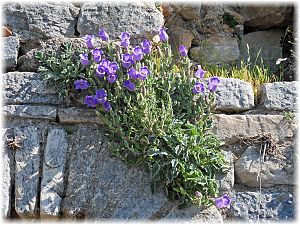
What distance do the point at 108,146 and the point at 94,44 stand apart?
700 millimetres

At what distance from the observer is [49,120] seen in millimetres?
3379

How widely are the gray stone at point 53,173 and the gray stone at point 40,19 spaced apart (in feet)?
2.30

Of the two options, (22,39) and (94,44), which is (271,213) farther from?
(22,39)

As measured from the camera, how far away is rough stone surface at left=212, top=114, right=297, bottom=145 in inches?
133

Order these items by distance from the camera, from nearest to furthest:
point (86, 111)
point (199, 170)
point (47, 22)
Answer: point (199, 170) → point (86, 111) → point (47, 22)

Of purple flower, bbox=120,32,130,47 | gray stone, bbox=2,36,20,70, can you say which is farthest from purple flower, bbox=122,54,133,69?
gray stone, bbox=2,36,20,70

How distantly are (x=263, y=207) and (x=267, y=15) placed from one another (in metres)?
1.83

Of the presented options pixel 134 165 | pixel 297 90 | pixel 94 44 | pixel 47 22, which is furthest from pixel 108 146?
pixel 297 90

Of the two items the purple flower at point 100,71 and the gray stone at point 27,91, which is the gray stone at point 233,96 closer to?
the purple flower at point 100,71

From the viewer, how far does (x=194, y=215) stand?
10.4ft

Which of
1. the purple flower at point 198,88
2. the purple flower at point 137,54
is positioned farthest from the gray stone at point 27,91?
the purple flower at point 198,88

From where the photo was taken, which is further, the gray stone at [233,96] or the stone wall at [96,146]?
the gray stone at [233,96]

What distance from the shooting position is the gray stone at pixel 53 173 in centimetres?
316

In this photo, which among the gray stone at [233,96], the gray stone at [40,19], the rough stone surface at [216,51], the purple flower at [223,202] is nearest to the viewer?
the purple flower at [223,202]
